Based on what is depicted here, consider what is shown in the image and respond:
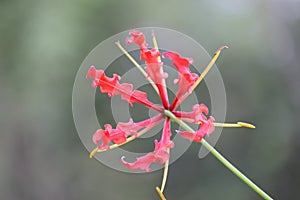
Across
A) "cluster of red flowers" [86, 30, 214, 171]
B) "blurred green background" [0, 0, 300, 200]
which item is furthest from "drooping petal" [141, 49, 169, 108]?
"blurred green background" [0, 0, 300, 200]

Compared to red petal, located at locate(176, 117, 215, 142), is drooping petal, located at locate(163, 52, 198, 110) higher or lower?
higher

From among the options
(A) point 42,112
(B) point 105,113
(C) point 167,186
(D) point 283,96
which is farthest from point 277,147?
(A) point 42,112

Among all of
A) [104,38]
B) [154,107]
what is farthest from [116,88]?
[104,38]

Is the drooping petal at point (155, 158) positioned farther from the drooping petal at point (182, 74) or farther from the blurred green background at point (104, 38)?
the blurred green background at point (104, 38)

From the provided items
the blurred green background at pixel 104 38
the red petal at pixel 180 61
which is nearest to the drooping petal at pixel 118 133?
the red petal at pixel 180 61

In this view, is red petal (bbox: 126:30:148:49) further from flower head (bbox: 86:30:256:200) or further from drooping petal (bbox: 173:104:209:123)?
drooping petal (bbox: 173:104:209:123)

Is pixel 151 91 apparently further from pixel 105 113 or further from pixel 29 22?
pixel 29 22
